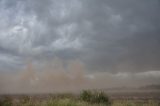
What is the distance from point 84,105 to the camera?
33406 mm

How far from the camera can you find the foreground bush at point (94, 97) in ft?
131

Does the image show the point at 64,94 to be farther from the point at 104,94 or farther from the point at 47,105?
the point at 47,105

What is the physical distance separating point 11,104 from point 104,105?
35.8 ft

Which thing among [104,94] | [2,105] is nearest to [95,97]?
[104,94]

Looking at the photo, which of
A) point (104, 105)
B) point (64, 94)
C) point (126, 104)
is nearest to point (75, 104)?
point (104, 105)

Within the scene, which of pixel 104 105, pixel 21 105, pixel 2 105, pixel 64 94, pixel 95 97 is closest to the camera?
pixel 2 105

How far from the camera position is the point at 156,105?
117 ft

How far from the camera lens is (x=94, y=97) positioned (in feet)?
133

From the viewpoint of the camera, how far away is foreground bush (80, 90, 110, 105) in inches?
1576

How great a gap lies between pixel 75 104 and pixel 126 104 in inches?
266

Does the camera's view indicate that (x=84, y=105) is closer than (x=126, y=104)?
Yes

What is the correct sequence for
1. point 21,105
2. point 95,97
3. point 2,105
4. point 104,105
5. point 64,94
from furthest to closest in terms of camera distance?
point 64,94, point 95,97, point 104,105, point 21,105, point 2,105

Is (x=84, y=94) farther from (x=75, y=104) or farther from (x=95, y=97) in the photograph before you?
(x=75, y=104)

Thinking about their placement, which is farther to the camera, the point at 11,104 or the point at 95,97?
the point at 95,97
